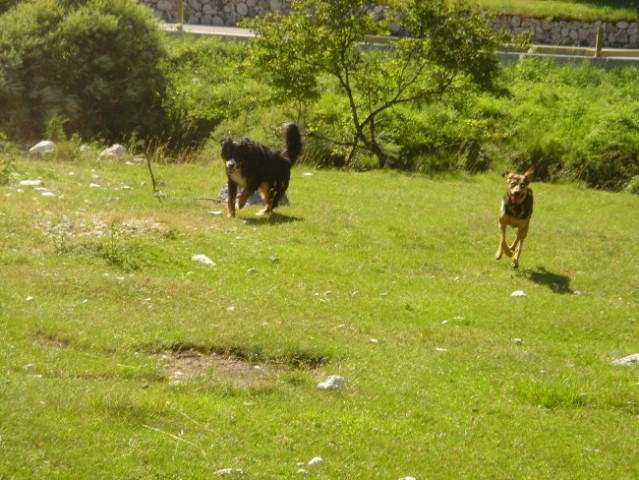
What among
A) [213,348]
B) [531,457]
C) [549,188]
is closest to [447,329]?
[213,348]

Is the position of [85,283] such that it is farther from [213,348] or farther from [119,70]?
[119,70]

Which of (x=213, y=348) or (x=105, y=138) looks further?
(x=105, y=138)

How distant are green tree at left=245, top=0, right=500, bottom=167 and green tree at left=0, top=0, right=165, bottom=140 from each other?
453cm

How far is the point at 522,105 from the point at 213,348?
22649mm

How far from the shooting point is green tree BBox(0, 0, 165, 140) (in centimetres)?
2880

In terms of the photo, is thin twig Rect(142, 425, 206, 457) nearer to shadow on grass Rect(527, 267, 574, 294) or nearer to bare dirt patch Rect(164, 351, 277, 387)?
bare dirt patch Rect(164, 351, 277, 387)

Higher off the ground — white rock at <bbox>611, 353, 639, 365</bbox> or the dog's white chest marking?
the dog's white chest marking

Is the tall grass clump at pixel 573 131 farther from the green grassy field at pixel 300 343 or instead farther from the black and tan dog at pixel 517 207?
the black and tan dog at pixel 517 207

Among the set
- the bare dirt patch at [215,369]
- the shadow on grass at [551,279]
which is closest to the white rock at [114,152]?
the shadow on grass at [551,279]

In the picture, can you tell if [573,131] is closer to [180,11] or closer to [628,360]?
[628,360]

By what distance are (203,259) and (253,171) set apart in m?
3.64

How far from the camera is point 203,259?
14.7 m

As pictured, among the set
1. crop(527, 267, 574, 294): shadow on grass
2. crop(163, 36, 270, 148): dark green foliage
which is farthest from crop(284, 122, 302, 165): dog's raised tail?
crop(163, 36, 270, 148): dark green foliage

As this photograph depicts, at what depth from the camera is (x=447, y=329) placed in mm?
12547
